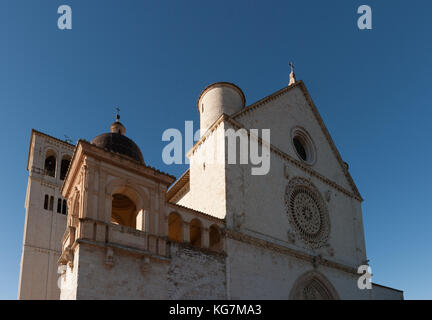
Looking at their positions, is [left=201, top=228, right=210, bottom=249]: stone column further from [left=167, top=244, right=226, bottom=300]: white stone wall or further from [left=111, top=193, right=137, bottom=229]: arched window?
[left=111, top=193, right=137, bottom=229]: arched window

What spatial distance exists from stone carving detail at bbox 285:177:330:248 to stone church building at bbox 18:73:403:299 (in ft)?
0.21

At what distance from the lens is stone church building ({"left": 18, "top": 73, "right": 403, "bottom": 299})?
43.0 ft

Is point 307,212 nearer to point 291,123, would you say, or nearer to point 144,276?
point 291,123

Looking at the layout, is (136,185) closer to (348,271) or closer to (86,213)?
(86,213)

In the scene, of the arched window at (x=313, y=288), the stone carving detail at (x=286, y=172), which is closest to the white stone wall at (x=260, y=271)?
the arched window at (x=313, y=288)

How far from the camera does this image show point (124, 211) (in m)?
17.9

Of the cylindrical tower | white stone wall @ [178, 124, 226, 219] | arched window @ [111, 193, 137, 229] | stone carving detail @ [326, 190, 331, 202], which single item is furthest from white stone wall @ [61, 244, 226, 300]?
stone carving detail @ [326, 190, 331, 202]

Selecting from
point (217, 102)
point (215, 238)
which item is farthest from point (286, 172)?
point (215, 238)

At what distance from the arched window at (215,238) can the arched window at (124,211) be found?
3.43m

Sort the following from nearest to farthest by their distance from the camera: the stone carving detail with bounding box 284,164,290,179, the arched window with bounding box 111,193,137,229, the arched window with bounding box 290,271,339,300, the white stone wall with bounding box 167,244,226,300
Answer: the white stone wall with bounding box 167,244,226,300 < the arched window with bounding box 111,193,137,229 < the arched window with bounding box 290,271,339,300 < the stone carving detail with bounding box 284,164,290,179

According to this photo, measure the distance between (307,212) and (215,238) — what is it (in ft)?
21.9

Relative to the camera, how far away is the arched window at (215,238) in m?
16.3
